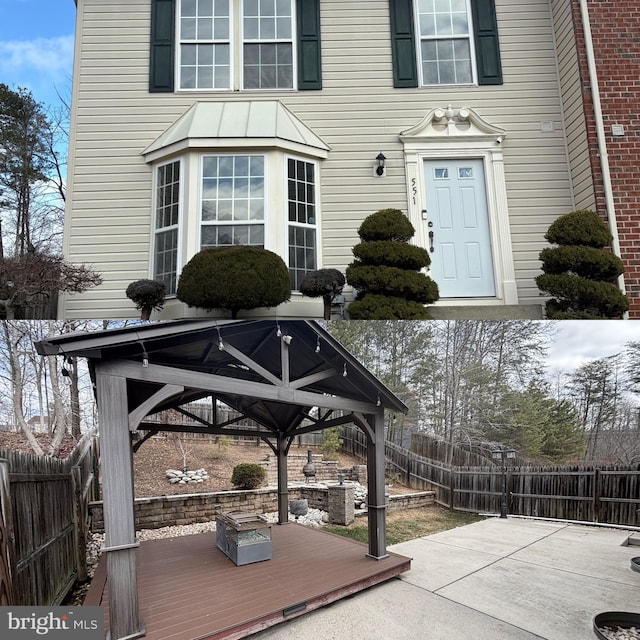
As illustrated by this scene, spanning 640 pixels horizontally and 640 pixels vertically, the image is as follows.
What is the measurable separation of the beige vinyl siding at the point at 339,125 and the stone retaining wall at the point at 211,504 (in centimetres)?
308

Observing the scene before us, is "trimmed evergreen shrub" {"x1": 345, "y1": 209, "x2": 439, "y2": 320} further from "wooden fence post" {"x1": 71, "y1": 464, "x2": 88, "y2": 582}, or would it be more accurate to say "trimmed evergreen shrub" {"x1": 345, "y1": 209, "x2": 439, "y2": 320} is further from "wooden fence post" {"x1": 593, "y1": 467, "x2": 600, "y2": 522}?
"wooden fence post" {"x1": 593, "y1": 467, "x2": 600, "y2": 522}

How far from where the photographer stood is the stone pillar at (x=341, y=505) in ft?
28.8

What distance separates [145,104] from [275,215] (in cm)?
311

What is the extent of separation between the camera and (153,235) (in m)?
8.33

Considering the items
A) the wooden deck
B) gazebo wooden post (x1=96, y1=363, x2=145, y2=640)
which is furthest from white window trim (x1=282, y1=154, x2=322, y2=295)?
gazebo wooden post (x1=96, y1=363, x2=145, y2=640)

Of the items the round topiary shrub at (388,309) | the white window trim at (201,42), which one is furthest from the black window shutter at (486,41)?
the round topiary shrub at (388,309)

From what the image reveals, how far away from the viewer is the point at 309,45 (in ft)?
29.6

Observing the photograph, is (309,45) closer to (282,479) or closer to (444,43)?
(444,43)

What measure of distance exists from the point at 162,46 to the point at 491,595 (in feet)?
30.6

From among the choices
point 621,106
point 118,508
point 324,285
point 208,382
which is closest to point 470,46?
point 621,106

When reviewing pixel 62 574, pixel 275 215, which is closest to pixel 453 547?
pixel 62 574

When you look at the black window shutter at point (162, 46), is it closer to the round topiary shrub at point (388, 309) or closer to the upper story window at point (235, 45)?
the upper story window at point (235, 45)

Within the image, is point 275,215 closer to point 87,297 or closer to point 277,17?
point 87,297

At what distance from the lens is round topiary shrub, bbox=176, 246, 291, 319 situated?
22.1 feet
